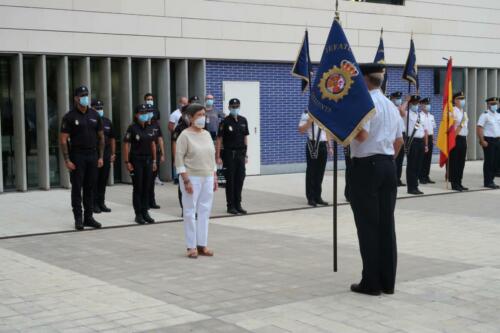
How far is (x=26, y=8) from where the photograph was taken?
52.5 feet

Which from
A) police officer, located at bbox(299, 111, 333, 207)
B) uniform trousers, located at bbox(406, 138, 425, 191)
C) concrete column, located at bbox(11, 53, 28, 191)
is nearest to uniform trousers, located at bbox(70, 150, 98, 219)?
police officer, located at bbox(299, 111, 333, 207)

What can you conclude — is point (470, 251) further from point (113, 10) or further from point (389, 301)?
point (113, 10)

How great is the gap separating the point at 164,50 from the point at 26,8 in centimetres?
337

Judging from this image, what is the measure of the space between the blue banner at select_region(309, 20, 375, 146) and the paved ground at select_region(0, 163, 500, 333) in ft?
5.01

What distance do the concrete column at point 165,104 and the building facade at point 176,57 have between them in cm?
3

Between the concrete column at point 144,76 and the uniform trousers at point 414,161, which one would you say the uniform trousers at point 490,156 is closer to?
the uniform trousers at point 414,161

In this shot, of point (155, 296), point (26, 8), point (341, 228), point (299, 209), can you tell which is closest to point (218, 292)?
point (155, 296)

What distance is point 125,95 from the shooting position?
17844 millimetres

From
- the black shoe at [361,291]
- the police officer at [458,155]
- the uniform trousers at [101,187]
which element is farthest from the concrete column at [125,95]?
the black shoe at [361,291]

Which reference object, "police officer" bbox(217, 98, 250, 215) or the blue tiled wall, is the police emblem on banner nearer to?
"police officer" bbox(217, 98, 250, 215)

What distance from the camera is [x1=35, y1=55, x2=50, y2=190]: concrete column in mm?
16422

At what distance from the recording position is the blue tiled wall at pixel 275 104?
63.9ft

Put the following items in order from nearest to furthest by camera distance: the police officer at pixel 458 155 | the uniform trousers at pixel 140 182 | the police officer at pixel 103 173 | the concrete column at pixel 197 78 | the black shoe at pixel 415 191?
1. the uniform trousers at pixel 140 182
2. the police officer at pixel 103 173
3. the black shoe at pixel 415 191
4. the police officer at pixel 458 155
5. the concrete column at pixel 197 78

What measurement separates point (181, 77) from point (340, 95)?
38.2 feet
